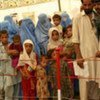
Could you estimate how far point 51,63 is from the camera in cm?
465

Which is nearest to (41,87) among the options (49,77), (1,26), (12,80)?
(49,77)

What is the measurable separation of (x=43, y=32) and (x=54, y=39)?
35cm

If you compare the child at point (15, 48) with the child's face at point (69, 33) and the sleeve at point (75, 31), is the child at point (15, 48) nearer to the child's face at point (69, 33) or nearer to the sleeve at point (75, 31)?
the child's face at point (69, 33)

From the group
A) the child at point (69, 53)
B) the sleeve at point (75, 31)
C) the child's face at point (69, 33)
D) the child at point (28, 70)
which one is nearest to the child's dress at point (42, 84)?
the child at point (28, 70)

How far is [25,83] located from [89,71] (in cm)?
112

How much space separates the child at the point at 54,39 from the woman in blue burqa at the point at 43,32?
0.13 meters

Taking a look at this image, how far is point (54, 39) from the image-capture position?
Result: 479 centimetres

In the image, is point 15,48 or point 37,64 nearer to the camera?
point 37,64

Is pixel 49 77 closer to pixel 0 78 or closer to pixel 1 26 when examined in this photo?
pixel 0 78

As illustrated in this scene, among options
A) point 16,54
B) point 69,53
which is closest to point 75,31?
point 69,53

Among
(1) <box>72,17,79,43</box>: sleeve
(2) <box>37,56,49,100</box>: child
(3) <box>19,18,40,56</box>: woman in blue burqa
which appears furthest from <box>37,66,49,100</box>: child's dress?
(1) <box>72,17,79,43</box>: sleeve

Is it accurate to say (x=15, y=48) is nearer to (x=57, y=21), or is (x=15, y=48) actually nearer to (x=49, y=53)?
(x=49, y=53)

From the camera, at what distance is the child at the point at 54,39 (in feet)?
15.7

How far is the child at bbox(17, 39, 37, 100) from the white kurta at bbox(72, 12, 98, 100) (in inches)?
35.6
